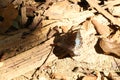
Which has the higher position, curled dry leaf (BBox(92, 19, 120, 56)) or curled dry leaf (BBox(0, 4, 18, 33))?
curled dry leaf (BBox(0, 4, 18, 33))

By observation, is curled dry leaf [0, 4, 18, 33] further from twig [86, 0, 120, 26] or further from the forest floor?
twig [86, 0, 120, 26]

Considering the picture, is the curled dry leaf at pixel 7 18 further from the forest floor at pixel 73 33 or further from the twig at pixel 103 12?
the twig at pixel 103 12

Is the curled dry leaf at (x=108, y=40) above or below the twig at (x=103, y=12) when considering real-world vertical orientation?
below

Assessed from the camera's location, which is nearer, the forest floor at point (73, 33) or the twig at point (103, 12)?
the forest floor at point (73, 33)

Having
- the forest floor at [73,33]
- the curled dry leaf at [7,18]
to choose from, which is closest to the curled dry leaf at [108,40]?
the forest floor at [73,33]

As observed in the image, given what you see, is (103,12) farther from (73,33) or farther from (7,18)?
(7,18)

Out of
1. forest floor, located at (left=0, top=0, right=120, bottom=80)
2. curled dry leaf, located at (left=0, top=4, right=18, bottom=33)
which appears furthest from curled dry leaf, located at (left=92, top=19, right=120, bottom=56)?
curled dry leaf, located at (left=0, top=4, right=18, bottom=33)

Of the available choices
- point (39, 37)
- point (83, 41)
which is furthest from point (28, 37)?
point (83, 41)

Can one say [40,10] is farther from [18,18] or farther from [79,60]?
[79,60]

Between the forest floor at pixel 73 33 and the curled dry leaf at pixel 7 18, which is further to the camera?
the curled dry leaf at pixel 7 18

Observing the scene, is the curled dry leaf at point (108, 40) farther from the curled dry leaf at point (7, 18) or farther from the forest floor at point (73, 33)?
the curled dry leaf at point (7, 18)

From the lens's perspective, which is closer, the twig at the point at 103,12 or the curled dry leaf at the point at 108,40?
the curled dry leaf at the point at 108,40
